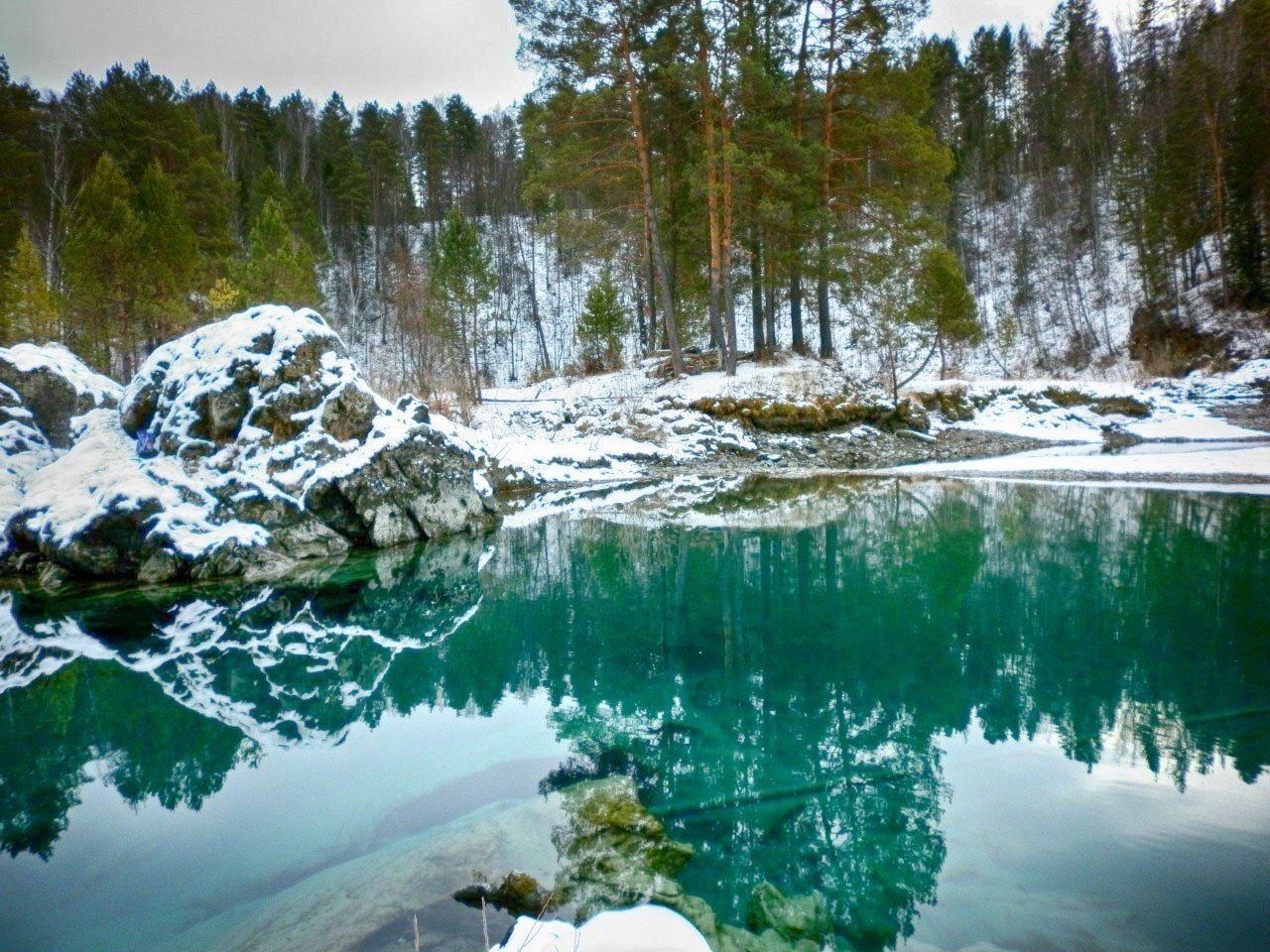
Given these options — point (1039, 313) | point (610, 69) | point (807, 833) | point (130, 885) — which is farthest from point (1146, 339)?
point (130, 885)

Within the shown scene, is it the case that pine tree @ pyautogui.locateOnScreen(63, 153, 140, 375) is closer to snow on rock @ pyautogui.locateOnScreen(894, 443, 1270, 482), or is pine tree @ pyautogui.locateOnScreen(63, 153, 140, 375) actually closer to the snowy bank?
snow on rock @ pyautogui.locateOnScreen(894, 443, 1270, 482)

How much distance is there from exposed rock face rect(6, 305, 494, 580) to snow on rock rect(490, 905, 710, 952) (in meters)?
9.93

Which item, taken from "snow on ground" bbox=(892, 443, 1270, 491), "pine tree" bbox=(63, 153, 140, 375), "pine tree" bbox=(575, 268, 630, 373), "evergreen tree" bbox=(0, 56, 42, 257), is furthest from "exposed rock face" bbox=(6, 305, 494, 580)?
"evergreen tree" bbox=(0, 56, 42, 257)

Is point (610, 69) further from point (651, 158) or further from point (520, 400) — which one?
point (520, 400)

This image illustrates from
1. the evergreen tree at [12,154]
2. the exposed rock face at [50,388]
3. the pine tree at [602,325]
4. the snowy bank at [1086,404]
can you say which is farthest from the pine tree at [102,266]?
the snowy bank at [1086,404]

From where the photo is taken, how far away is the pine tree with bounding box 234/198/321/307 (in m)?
25.3

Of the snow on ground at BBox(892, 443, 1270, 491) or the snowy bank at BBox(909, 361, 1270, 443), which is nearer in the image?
the snow on ground at BBox(892, 443, 1270, 491)

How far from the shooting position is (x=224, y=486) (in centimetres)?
1150

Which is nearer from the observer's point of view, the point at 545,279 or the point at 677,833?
the point at 677,833

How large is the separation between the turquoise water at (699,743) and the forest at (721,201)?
15.3 meters

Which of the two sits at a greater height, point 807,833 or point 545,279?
point 545,279

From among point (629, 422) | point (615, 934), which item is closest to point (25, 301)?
point (629, 422)

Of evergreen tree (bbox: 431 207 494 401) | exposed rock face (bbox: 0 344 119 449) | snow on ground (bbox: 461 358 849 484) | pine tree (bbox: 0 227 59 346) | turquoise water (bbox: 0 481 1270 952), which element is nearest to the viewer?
turquoise water (bbox: 0 481 1270 952)

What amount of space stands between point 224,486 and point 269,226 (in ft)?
70.6
